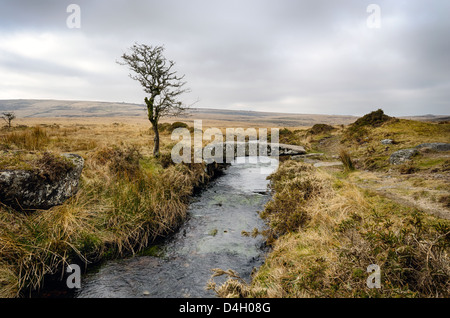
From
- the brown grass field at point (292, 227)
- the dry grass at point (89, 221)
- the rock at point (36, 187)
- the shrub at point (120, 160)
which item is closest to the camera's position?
the brown grass field at point (292, 227)

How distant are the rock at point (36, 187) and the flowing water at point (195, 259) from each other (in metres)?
2.18

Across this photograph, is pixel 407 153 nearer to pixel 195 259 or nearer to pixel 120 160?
pixel 195 259

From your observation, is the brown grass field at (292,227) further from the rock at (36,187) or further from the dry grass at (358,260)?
the rock at (36,187)

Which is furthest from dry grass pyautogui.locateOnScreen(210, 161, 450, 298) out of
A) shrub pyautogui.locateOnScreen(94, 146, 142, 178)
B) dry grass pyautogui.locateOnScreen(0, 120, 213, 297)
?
shrub pyautogui.locateOnScreen(94, 146, 142, 178)

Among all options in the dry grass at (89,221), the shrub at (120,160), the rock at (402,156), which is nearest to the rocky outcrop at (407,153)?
the rock at (402,156)

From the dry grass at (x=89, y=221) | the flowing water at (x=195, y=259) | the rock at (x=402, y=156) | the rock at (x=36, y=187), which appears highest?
the rock at (x=402, y=156)

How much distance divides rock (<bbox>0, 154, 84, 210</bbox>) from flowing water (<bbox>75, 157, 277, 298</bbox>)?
2.18 m

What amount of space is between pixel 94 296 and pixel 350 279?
4.80 metres

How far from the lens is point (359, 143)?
18219mm

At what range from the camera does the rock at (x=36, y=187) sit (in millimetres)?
5180

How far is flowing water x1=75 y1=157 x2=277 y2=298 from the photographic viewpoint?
16.3 feet

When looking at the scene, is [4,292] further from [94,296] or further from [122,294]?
[122,294]

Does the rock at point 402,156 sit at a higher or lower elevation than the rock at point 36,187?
higher
